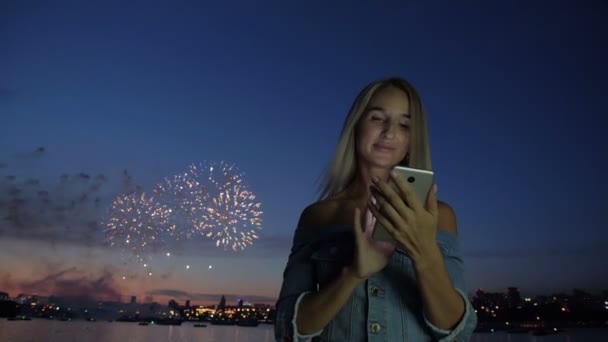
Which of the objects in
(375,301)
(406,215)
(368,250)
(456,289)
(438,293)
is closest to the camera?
(406,215)

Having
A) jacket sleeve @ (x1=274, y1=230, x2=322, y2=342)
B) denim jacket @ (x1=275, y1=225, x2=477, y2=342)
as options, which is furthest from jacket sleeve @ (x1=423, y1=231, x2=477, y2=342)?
jacket sleeve @ (x1=274, y1=230, x2=322, y2=342)

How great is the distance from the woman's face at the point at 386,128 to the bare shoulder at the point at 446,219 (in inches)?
16.4

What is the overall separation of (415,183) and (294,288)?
4.07 ft

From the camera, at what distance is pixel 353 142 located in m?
3.63

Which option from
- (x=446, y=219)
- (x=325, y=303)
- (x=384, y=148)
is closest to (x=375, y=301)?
(x=325, y=303)

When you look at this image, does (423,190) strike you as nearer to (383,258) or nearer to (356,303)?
(383,258)

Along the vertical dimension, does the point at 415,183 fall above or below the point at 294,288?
above

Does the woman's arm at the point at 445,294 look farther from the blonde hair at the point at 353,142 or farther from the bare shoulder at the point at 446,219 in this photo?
the blonde hair at the point at 353,142

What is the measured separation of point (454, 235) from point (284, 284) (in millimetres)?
1097

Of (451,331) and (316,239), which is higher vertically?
(316,239)

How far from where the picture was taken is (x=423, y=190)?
7.76 ft

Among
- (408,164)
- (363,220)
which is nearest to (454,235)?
(408,164)

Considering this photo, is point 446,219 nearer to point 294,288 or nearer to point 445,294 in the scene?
point 445,294

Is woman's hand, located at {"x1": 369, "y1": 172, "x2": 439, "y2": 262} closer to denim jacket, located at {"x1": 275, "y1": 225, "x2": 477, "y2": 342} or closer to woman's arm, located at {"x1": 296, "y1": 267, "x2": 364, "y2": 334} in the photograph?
woman's arm, located at {"x1": 296, "y1": 267, "x2": 364, "y2": 334}
